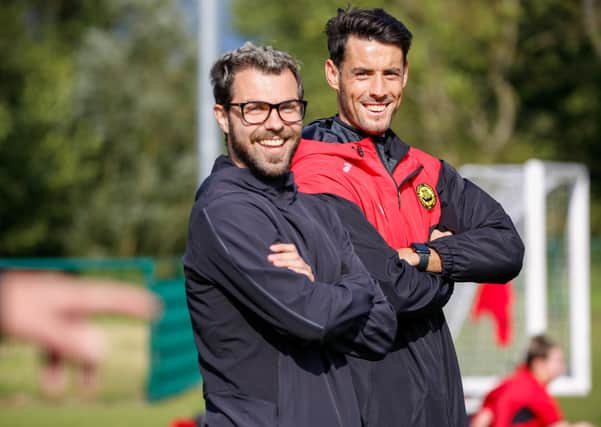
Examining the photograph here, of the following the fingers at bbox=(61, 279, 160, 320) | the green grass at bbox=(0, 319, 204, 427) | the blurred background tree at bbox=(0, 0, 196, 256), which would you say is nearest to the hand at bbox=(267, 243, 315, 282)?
the fingers at bbox=(61, 279, 160, 320)

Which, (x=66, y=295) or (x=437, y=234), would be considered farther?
(x=437, y=234)

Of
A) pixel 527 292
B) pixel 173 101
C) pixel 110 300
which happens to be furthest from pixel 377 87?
pixel 173 101

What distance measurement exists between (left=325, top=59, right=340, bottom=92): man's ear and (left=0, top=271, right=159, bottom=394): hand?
1.97 meters

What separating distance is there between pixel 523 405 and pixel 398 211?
159 inches

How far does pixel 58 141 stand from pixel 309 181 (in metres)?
27.2

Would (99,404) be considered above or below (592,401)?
below

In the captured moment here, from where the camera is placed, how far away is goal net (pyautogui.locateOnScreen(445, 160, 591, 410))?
918cm

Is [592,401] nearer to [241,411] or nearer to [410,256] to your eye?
[410,256]

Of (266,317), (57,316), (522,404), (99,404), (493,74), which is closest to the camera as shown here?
(57,316)

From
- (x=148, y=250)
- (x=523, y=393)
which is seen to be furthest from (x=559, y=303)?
(x=148, y=250)

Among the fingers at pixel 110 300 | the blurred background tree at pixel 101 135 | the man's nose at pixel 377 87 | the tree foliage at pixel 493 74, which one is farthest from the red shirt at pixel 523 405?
the blurred background tree at pixel 101 135

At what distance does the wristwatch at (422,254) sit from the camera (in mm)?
2945

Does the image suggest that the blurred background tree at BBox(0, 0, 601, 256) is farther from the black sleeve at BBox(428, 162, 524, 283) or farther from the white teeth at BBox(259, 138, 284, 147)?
the white teeth at BBox(259, 138, 284, 147)

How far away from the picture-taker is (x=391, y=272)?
9.43 feet
